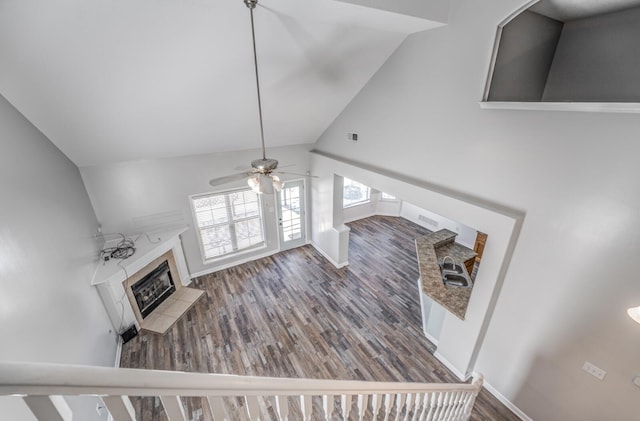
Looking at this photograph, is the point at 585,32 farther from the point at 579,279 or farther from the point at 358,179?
Answer: the point at 358,179

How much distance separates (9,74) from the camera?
2.51 metres

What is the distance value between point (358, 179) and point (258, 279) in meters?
3.17

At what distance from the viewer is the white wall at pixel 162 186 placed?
459cm

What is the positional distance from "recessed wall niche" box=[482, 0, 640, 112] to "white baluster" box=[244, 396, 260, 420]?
3101 mm

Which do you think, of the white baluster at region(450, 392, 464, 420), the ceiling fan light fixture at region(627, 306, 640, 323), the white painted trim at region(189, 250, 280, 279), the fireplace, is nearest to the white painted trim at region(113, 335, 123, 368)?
the fireplace

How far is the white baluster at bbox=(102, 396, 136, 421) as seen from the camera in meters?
0.65

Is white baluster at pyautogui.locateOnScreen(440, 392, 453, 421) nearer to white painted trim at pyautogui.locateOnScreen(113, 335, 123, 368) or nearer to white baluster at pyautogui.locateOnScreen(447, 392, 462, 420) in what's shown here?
white baluster at pyautogui.locateOnScreen(447, 392, 462, 420)

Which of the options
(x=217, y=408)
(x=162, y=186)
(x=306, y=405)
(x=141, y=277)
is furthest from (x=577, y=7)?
(x=141, y=277)

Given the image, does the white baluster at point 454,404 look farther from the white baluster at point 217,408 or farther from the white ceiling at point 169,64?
the white ceiling at point 169,64

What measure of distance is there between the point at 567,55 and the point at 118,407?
4.55 meters

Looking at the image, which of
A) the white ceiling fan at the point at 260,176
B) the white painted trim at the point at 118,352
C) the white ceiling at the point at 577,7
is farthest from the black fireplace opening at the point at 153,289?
the white ceiling at the point at 577,7

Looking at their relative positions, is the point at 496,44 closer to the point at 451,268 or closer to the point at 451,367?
the point at 451,268

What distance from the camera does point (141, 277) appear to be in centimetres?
470

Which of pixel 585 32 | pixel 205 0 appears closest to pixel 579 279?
pixel 585 32
